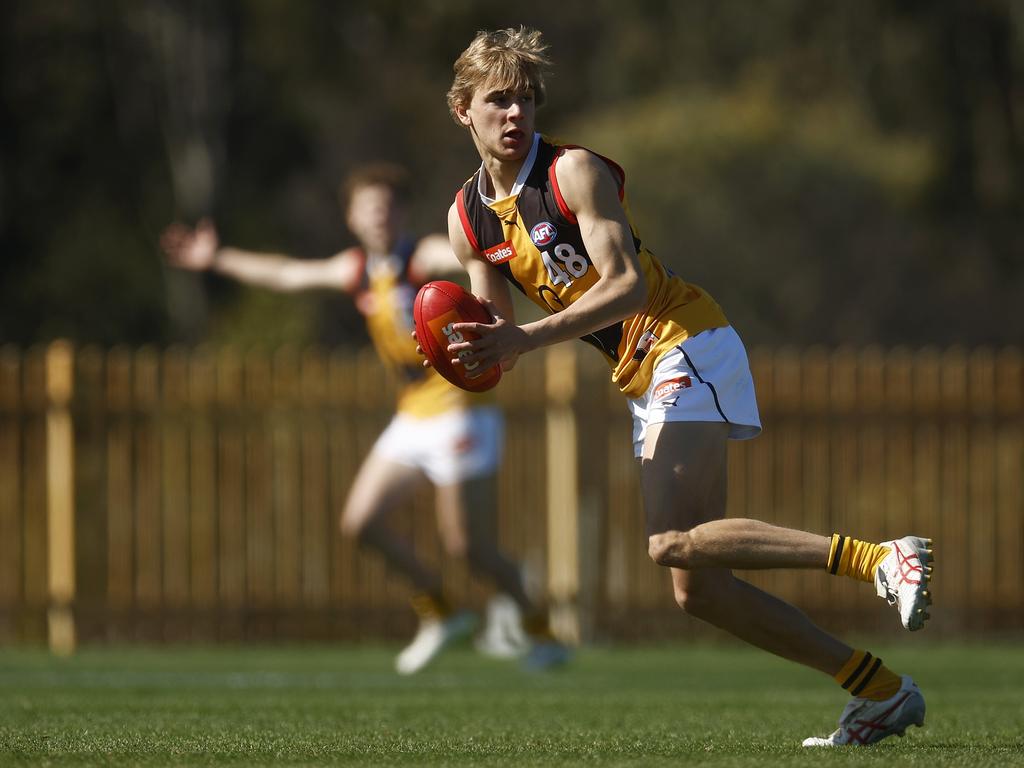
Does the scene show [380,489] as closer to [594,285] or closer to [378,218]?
[378,218]

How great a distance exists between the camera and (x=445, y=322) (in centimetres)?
534

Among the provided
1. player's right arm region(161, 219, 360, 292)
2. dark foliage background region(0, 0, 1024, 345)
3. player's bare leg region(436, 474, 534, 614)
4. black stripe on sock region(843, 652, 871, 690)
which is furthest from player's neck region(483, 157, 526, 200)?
dark foliage background region(0, 0, 1024, 345)

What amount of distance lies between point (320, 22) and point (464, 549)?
17989mm

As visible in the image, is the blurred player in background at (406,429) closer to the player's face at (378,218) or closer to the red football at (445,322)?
the player's face at (378,218)

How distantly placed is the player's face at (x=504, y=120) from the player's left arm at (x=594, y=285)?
0.15 m

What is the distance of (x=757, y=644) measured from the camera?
5.43m

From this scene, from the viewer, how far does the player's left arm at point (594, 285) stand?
5125mm

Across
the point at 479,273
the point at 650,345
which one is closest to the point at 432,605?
the point at 479,273

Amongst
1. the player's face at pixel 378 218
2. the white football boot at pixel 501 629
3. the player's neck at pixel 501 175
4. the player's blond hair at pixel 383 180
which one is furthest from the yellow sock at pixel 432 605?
the player's neck at pixel 501 175

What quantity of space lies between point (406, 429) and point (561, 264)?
4.01m

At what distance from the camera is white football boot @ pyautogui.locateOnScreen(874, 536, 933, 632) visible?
15.9 feet

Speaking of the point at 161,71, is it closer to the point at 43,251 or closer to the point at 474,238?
the point at 43,251

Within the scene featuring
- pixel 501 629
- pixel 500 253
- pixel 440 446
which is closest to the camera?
pixel 500 253

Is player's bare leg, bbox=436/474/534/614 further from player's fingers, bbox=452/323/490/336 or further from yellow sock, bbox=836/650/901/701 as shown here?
player's fingers, bbox=452/323/490/336
